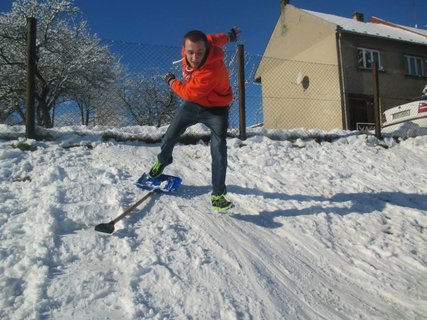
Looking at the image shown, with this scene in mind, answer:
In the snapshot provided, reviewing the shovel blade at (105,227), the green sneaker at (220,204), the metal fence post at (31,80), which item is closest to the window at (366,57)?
the metal fence post at (31,80)

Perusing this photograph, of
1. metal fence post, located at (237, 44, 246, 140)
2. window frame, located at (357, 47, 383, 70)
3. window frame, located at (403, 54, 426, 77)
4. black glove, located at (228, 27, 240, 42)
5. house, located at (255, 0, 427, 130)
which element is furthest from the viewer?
window frame, located at (403, 54, 426, 77)

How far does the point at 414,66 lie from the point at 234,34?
17896 millimetres

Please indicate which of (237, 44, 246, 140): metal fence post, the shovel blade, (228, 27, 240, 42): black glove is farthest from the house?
the shovel blade

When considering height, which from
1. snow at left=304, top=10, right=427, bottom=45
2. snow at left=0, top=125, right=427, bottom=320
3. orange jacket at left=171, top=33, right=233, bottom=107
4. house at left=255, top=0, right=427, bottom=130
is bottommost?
snow at left=0, top=125, right=427, bottom=320

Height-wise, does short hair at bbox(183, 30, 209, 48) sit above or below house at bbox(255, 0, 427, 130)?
below

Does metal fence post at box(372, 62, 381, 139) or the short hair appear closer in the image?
the short hair

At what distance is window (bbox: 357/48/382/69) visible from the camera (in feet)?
54.9

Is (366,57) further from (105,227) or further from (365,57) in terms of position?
(105,227)

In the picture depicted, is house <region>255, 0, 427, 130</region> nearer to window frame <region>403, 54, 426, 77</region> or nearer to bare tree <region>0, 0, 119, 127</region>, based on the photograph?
window frame <region>403, 54, 426, 77</region>

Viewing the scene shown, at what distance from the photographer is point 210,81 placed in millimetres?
3145

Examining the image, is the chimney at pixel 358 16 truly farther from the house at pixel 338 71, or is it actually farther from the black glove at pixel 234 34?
the black glove at pixel 234 34

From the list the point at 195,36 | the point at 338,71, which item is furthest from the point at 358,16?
the point at 195,36

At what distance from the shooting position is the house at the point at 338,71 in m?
15.9

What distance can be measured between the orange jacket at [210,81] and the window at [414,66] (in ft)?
57.8
